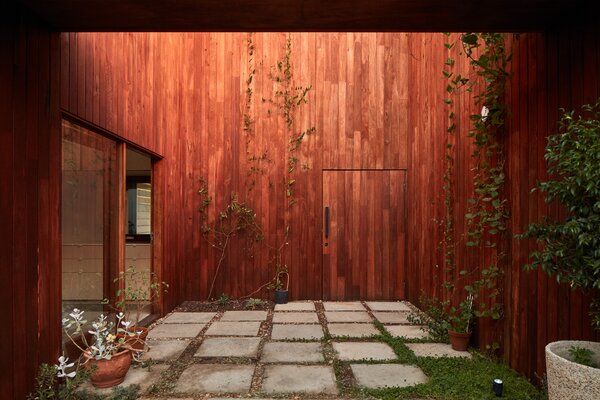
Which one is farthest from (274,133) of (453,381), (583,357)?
(583,357)

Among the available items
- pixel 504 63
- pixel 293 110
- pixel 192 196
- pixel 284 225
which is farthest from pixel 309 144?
pixel 504 63

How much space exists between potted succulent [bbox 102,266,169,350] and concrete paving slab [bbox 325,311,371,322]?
6.14 feet

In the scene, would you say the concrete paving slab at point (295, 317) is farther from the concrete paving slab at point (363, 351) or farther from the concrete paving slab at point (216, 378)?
the concrete paving slab at point (216, 378)

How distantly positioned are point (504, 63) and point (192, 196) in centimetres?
386

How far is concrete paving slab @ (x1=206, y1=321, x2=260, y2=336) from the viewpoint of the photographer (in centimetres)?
342

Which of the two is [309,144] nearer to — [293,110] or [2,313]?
[293,110]

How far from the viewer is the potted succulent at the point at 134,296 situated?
9.19ft

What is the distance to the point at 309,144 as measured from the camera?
4.78m

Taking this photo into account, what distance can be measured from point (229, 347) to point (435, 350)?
1.82 meters

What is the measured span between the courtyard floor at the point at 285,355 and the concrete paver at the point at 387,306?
0.18 m

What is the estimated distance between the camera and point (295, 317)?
156 inches

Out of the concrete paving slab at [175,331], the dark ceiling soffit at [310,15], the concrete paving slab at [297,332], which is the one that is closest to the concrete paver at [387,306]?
the concrete paving slab at [297,332]

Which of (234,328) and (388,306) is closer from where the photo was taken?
(234,328)

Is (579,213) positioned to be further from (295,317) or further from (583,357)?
(295,317)
